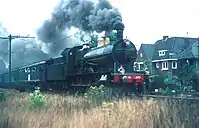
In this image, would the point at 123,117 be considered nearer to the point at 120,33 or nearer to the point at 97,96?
the point at 97,96

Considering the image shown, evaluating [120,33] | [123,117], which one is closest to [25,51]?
[120,33]

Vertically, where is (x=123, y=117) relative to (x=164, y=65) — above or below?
below

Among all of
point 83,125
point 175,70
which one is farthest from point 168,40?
point 83,125

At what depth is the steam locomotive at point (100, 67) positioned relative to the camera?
62.7 ft

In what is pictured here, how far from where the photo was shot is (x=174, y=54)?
61281mm

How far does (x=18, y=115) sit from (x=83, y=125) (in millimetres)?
2323

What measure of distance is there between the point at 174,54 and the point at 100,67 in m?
42.4

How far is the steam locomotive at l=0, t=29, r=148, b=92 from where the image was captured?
62.7ft

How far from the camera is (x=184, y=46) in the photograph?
213ft

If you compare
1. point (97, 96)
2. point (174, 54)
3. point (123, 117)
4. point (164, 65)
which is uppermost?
point (174, 54)

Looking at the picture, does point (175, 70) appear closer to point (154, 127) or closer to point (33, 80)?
point (33, 80)

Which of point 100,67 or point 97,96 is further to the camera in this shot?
point 100,67

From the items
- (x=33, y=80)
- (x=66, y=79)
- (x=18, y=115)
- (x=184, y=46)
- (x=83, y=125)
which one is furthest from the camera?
(x=184, y=46)

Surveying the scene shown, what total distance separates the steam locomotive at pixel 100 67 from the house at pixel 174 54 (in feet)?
100
